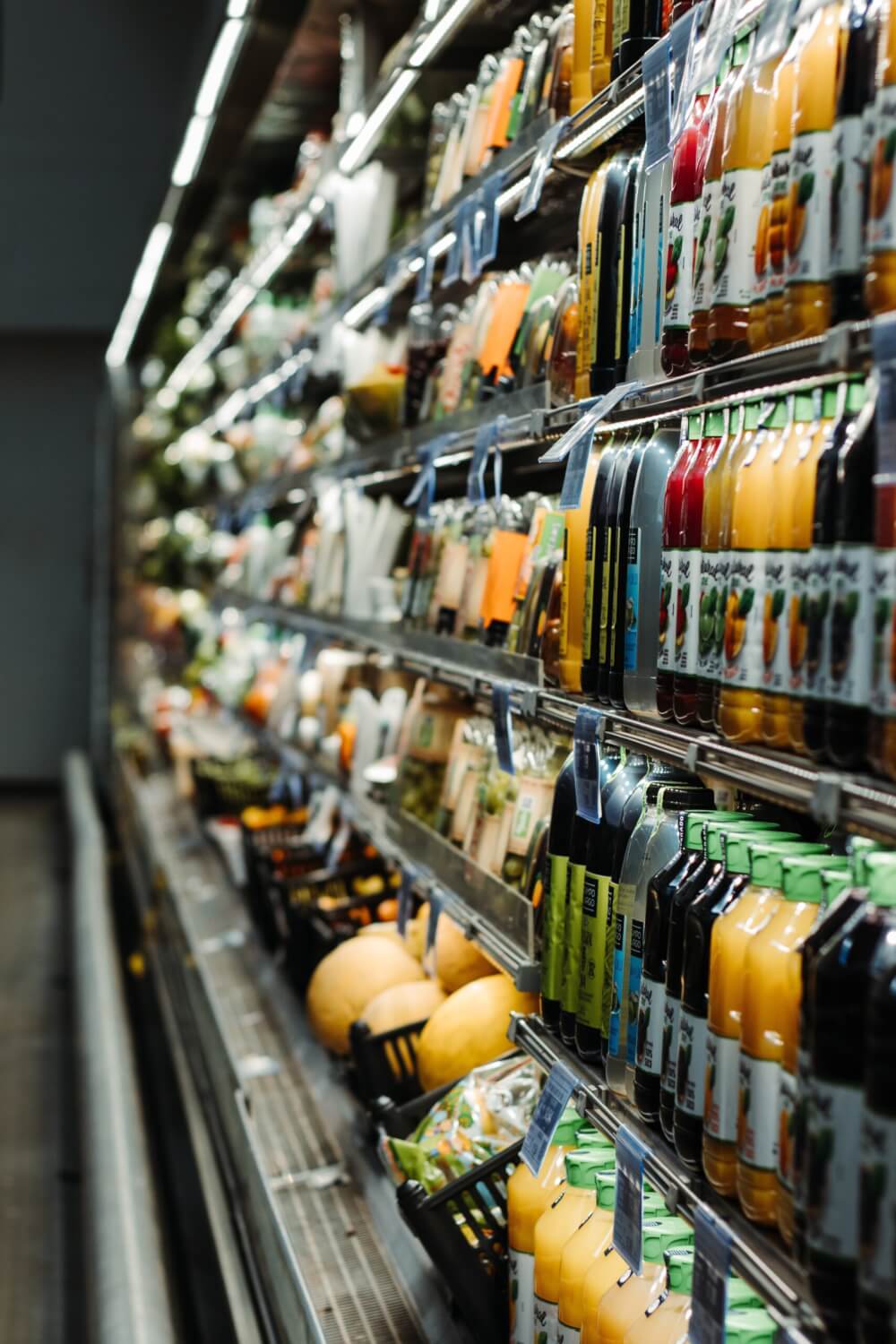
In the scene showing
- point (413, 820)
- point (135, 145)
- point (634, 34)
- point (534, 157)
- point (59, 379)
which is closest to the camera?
point (634, 34)

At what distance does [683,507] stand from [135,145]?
879 centimetres

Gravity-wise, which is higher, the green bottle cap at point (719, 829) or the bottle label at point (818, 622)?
the bottle label at point (818, 622)

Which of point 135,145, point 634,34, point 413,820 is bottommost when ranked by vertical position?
point 413,820

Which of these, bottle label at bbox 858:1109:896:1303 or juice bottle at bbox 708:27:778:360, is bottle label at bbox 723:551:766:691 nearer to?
juice bottle at bbox 708:27:778:360

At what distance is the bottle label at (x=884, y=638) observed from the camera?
3.43ft

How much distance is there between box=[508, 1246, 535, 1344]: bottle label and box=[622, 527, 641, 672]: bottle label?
2.51ft

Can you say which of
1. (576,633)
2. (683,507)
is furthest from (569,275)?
(683,507)

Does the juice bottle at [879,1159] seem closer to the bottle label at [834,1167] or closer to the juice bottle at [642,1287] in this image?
the bottle label at [834,1167]

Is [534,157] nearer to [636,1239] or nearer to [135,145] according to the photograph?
[636,1239]

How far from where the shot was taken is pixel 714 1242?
1.23 metres

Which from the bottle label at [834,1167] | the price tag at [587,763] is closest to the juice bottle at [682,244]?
the price tag at [587,763]

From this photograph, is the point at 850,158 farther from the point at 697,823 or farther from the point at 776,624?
the point at 697,823

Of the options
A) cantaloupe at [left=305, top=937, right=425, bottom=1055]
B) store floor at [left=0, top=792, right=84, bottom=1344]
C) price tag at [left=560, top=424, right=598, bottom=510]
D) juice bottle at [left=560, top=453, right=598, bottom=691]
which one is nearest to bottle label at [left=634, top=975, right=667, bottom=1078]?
juice bottle at [left=560, top=453, right=598, bottom=691]

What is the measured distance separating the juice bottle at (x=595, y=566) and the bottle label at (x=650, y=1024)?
43cm
